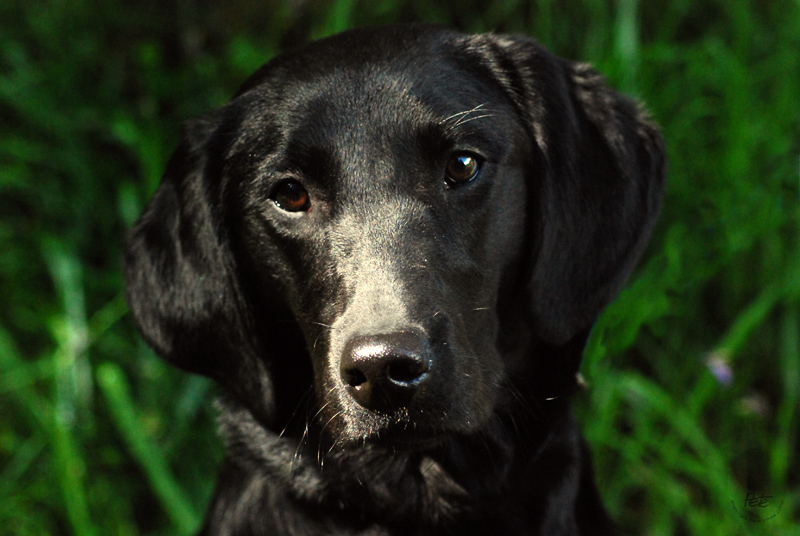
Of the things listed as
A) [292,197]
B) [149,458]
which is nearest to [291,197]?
[292,197]

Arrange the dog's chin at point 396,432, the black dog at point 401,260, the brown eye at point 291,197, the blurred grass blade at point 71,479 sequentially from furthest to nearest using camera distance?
the blurred grass blade at point 71,479, the brown eye at point 291,197, the black dog at point 401,260, the dog's chin at point 396,432

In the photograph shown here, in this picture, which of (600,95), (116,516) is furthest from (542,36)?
(116,516)

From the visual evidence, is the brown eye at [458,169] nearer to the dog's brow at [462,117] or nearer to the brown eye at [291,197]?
the dog's brow at [462,117]

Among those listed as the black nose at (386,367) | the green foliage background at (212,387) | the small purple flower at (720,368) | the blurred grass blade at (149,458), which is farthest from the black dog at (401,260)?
the small purple flower at (720,368)

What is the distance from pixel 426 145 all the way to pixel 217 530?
1219mm

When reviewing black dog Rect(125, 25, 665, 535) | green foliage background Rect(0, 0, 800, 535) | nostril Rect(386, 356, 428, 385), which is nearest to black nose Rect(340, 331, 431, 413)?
nostril Rect(386, 356, 428, 385)

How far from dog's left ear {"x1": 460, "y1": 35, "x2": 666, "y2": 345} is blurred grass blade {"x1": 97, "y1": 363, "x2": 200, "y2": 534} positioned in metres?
1.77

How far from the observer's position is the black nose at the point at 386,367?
5.80ft

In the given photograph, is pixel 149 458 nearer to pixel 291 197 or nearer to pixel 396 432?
pixel 291 197

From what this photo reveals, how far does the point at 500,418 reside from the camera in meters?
2.38

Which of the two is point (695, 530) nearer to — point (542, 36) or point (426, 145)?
point (426, 145)

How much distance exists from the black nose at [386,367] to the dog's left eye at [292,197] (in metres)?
0.54

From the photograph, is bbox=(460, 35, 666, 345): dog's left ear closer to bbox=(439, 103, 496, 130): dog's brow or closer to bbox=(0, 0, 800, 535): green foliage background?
bbox=(439, 103, 496, 130): dog's brow

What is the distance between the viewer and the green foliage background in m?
3.31
